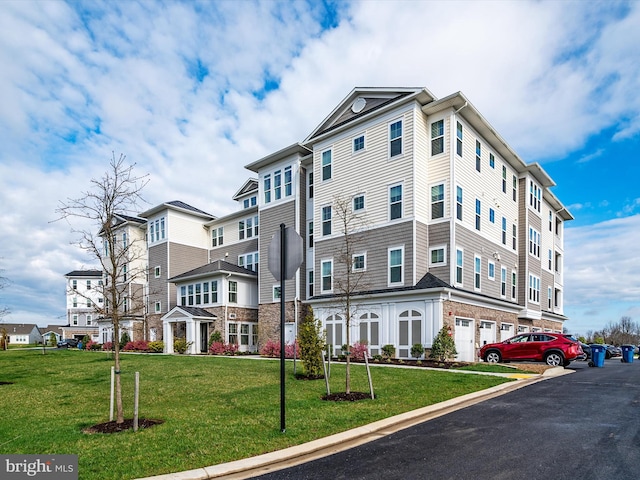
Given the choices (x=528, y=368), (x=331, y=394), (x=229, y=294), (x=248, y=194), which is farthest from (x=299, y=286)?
(x=331, y=394)

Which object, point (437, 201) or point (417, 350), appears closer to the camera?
point (417, 350)

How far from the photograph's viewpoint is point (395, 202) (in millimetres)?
22953

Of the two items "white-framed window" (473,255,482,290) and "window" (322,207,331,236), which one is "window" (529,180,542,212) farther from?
"window" (322,207,331,236)

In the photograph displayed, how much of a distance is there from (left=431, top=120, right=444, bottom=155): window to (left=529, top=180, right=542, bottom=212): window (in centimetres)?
1226

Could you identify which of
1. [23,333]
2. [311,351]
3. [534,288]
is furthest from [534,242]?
[23,333]

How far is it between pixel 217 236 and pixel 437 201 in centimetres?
2308

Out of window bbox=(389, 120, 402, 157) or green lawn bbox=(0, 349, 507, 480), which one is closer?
green lawn bbox=(0, 349, 507, 480)

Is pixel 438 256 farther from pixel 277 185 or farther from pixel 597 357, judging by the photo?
pixel 277 185

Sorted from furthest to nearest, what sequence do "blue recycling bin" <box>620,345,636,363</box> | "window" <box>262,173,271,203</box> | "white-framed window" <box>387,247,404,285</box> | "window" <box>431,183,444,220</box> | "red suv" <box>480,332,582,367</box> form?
1. "window" <box>262,173,271,203</box>
2. "blue recycling bin" <box>620,345,636,363</box>
3. "window" <box>431,183,444,220</box>
4. "white-framed window" <box>387,247,404,285</box>
5. "red suv" <box>480,332,582,367</box>

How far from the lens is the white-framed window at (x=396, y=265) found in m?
22.2

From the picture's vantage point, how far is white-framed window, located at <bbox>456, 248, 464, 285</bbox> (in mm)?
22281

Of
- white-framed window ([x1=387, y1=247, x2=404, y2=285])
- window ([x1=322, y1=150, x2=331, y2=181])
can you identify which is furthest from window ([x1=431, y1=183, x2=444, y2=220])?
window ([x1=322, y1=150, x2=331, y2=181])

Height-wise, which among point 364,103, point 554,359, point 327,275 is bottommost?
point 554,359

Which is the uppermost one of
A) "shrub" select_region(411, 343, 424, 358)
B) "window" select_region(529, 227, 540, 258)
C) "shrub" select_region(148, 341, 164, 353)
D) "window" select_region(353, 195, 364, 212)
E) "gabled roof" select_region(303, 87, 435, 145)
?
"gabled roof" select_region(303, 87, 435, 145)
